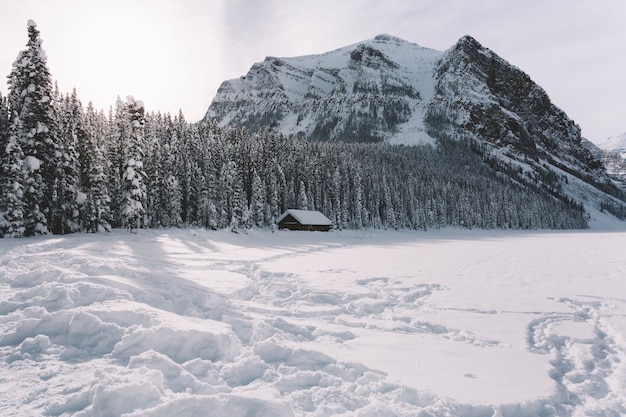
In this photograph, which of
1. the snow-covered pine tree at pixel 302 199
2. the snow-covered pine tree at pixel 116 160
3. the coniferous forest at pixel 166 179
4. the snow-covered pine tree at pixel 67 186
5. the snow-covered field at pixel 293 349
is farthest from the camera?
the snow-covered pine tree at pixel 302 199

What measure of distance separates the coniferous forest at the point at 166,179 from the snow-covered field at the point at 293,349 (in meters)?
21.3

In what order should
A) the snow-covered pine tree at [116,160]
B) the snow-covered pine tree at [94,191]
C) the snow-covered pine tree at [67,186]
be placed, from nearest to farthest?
1. the snow-covered pine tree at [67,186]
2. the snow-covered pine tree at [94,191]
3. the snow-covered pine tree at [116,160]

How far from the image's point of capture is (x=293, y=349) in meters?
7.66

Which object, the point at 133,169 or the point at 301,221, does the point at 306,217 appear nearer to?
the point at 301,221

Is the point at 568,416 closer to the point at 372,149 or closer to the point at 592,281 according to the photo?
the point at 592,281

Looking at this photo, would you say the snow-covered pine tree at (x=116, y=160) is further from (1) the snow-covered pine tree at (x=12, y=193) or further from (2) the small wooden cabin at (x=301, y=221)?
(2) the small wooden cabin at (x=301, y=221)

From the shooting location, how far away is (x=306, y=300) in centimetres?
1321

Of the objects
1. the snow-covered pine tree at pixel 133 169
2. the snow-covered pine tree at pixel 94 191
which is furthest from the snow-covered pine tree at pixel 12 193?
the snow-covered pine tree at pixel 133 169

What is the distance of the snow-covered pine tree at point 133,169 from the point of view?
38312 mm

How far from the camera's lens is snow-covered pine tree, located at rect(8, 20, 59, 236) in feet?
98.7

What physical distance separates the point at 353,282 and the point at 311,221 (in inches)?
2031

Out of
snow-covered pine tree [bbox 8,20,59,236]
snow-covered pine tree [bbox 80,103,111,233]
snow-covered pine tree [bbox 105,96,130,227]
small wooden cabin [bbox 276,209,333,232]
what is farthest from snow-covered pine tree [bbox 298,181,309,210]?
snow-covered pine tree [bbox 8,20,59,236]

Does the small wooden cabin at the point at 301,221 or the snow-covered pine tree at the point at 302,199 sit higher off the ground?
the snow-covered pine tree at the point at 302,199

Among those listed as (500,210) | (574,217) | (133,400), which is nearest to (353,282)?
(133,400)
